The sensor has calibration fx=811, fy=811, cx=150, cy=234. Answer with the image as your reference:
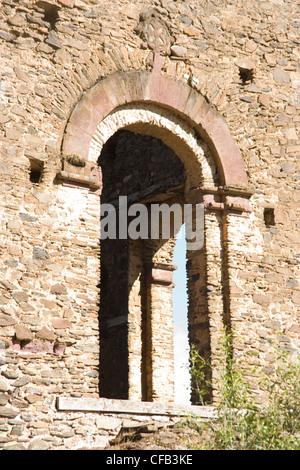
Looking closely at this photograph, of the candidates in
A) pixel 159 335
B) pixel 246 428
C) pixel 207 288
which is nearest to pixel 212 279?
pixel 207 288

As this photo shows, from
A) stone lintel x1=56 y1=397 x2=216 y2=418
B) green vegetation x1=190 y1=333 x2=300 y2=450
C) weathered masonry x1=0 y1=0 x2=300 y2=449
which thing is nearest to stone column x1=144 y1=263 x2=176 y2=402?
weathered masonry x1=0 y1=0 x2=300 y2=449

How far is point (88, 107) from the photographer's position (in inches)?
389

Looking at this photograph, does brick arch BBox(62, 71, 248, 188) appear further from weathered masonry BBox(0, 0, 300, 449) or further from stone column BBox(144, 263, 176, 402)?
stone column BBox(144, 263, 176, 402)

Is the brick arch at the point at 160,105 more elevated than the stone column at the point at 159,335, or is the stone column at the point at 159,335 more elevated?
the brick arch at the point at 160,105

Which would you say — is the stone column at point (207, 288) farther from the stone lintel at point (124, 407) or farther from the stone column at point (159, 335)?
the stone column at point (159, 335)

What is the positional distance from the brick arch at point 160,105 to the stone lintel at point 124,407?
2.92 metres

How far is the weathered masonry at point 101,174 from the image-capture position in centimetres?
882

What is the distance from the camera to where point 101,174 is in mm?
10086

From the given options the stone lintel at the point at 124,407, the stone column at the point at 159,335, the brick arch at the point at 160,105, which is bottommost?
the stone lintel at the point at 124,407

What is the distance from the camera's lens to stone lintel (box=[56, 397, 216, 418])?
8.69 metres

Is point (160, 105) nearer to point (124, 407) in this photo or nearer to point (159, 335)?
point (124, 407)

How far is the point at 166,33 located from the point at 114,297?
498 centimetres

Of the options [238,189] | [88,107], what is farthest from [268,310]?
[88,107]

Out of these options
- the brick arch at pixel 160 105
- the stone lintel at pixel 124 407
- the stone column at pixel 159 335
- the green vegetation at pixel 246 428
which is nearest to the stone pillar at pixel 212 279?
the brick arch at pixel 160 105
